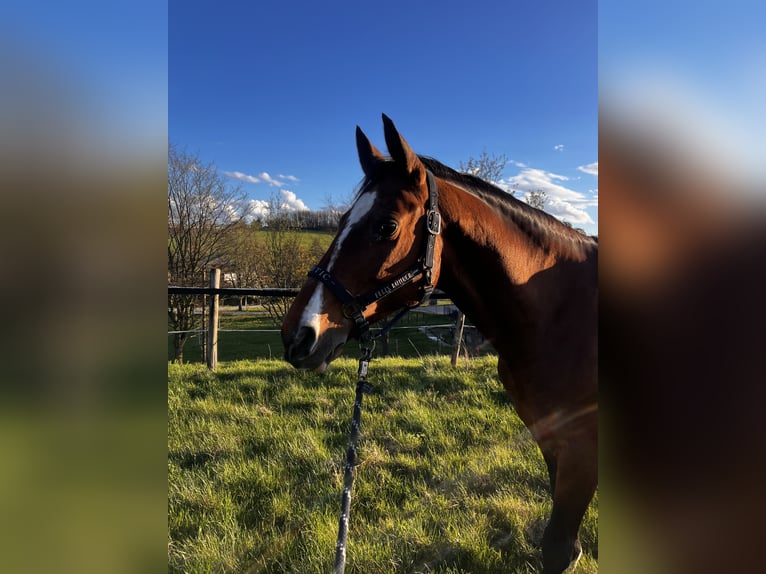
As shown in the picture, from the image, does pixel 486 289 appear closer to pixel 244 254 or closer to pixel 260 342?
pixel 244 254

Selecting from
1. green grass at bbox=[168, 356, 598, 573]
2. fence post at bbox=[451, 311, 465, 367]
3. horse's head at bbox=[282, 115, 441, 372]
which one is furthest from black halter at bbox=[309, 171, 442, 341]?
fence post at bbox=[451, 311, 465, 367]

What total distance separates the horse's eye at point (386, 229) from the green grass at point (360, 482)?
1909 mm

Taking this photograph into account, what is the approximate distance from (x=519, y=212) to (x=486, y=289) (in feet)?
1.43

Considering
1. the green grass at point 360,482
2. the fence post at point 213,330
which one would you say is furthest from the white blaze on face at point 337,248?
the fence post at point 213,330

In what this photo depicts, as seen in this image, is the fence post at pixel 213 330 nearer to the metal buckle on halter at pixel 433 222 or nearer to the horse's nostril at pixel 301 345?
the horse's nostril at pixel 301 345

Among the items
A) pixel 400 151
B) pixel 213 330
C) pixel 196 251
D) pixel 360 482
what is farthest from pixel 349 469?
pixel 196 251

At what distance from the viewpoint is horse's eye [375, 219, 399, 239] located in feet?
5.49

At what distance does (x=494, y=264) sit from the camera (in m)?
1.79

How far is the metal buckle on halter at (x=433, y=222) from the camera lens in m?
1.73

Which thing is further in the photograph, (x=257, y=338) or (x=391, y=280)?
(x=257, y=338)

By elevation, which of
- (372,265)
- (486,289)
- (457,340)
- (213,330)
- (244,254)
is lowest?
(457,340)
